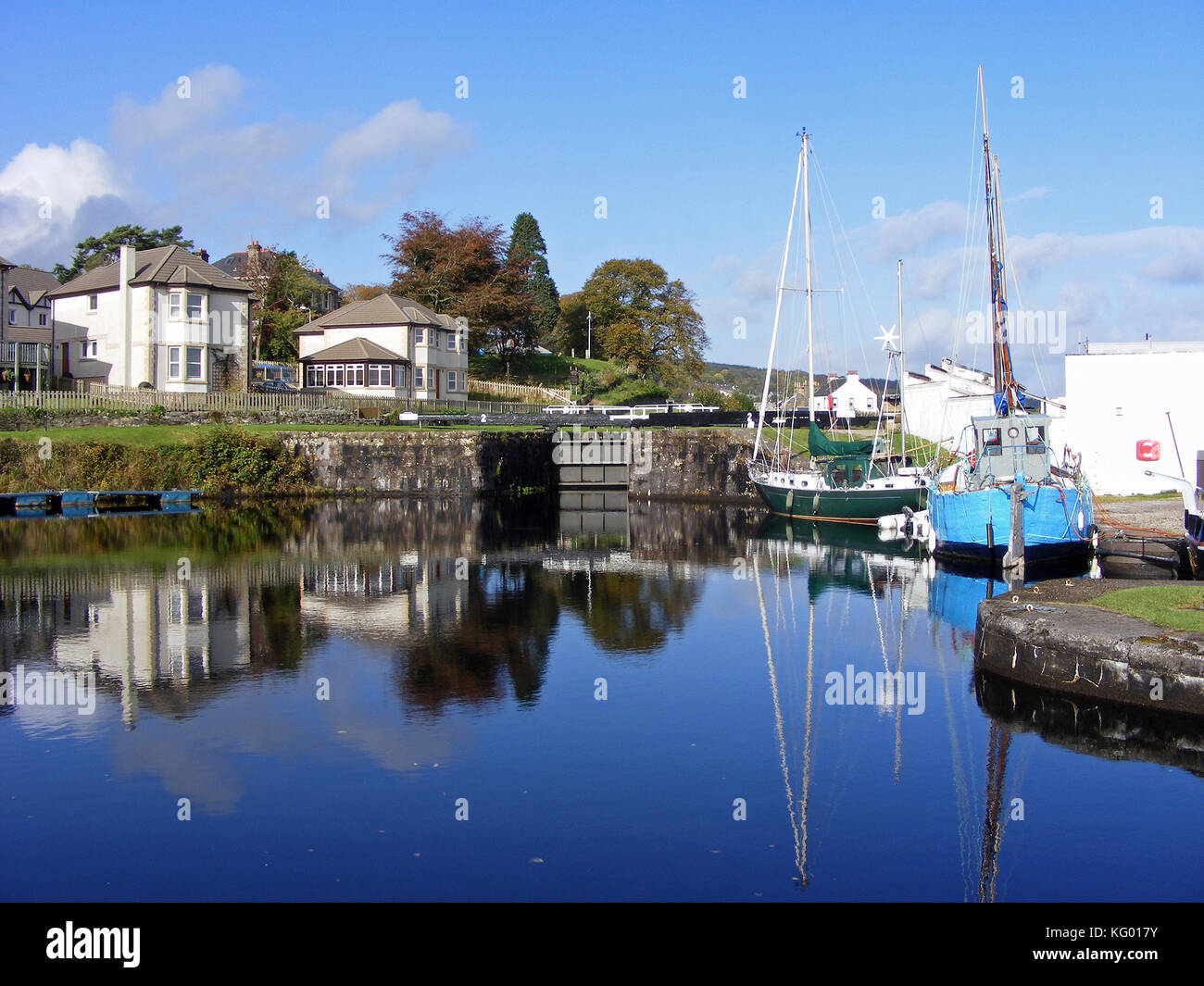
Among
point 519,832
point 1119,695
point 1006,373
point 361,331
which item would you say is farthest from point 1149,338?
point 361,331

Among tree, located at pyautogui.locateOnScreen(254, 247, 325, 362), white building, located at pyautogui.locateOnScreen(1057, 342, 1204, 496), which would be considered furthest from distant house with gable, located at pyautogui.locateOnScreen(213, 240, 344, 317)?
white building, located at pyautogui.locateOnScreen(1057, 342, 1204, 496)

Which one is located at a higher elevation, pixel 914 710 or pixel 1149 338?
pixel 1149 338

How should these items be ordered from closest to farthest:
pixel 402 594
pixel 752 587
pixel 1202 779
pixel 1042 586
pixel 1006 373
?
pixel 1202 779
pixel 1042 586
pixel 402 594
pixel 752 587
pixel 1006 373

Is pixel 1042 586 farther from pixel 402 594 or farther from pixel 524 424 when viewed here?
pixel 524 424

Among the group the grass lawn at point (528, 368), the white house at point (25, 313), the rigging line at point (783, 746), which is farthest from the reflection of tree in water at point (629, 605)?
the grass lawn at point (528, 368)

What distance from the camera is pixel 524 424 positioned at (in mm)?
63281

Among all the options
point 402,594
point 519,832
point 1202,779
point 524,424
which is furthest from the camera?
point 524,424

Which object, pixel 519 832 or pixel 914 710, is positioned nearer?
pixel 519 832

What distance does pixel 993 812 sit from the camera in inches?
475

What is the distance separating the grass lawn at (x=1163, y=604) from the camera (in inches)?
609

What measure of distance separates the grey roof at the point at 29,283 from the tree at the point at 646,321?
137 feet

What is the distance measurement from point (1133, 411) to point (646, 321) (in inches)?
2176

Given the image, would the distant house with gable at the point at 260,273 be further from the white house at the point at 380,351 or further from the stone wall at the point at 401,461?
the stone wall at the point at 401,461

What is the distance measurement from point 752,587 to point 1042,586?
972 cm
